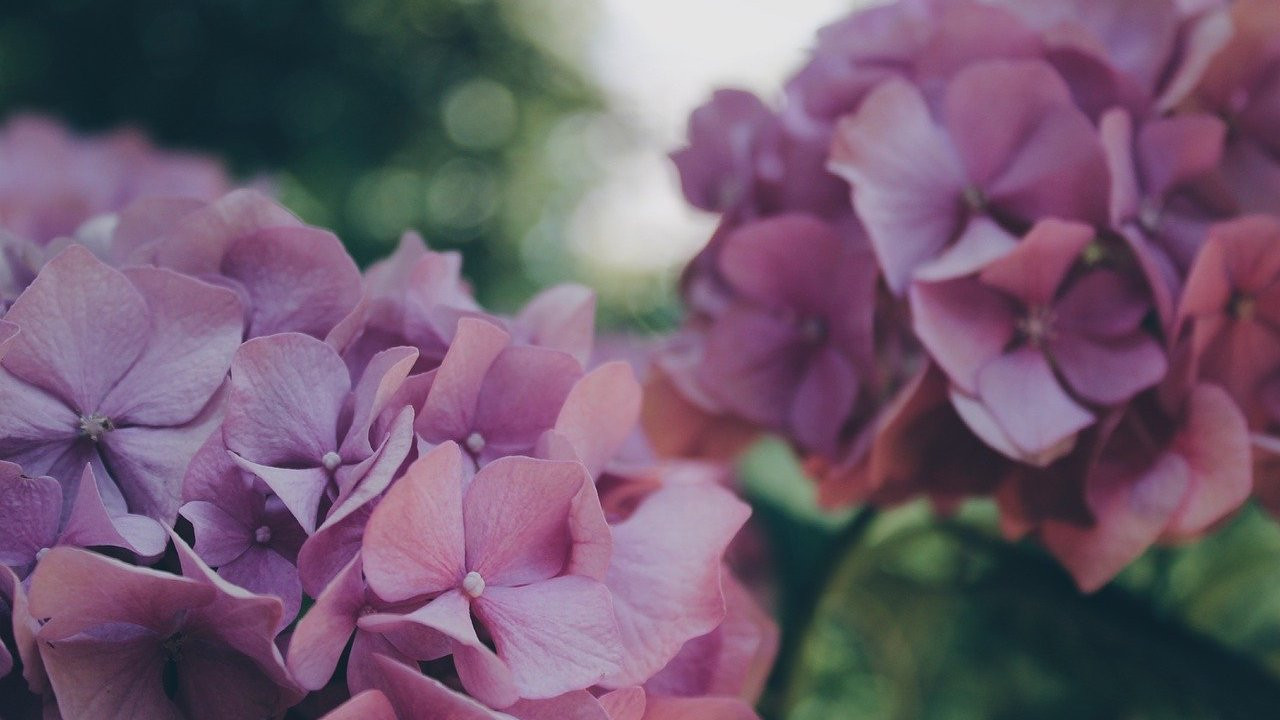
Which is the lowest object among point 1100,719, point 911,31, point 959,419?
point 1100,719

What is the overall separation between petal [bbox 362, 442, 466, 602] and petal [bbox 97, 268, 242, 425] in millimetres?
73

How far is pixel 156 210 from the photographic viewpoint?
324 mm

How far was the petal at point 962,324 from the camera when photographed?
360 mm

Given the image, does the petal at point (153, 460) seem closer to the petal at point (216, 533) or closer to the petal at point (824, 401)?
the petal at point (216, 533)

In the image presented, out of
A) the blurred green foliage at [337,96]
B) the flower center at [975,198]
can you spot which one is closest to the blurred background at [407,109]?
the blurred green foliage at [337,96]

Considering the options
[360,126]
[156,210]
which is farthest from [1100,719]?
[360,126]

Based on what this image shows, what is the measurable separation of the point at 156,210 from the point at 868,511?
0.30m

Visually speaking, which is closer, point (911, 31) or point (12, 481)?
point (12, 481)

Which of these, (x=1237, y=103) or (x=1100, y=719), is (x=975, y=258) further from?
(x=1100, y=719)

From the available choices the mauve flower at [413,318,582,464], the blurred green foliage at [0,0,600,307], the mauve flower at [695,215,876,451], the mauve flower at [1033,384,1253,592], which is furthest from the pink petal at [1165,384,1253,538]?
the blurred green foliage at [0,0,600,307]

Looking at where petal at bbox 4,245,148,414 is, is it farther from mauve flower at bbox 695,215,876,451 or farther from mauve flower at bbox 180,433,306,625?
mauve flower at bbox 695,215,876,451

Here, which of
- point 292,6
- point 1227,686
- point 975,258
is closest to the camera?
point 975,258

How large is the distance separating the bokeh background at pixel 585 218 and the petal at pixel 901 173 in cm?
14

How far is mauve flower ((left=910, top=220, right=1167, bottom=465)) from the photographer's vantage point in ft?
1.16
